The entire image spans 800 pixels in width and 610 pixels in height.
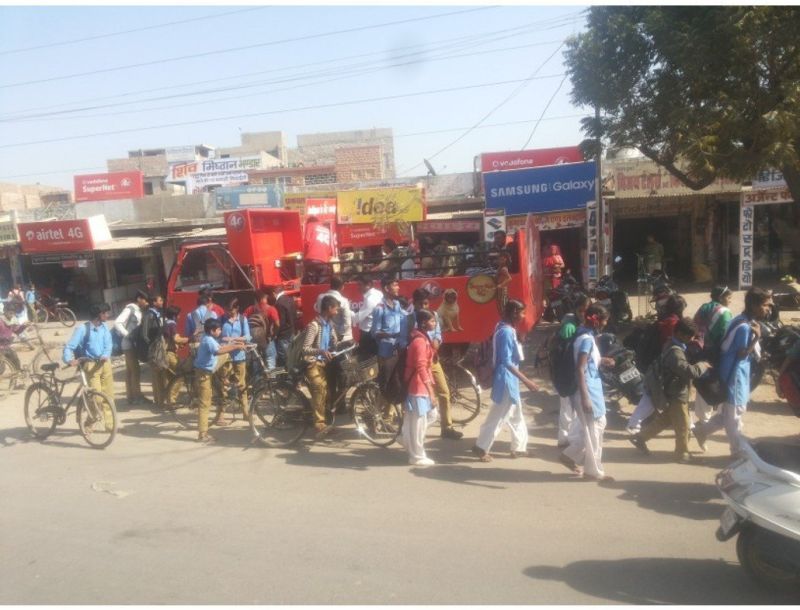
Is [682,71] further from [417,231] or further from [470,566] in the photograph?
[417,231]

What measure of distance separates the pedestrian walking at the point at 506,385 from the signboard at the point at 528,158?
47.0 feet

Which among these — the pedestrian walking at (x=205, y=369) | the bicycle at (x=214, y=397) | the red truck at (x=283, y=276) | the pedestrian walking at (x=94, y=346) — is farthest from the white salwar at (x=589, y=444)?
the pedestrian walking at (x=94, y=346)

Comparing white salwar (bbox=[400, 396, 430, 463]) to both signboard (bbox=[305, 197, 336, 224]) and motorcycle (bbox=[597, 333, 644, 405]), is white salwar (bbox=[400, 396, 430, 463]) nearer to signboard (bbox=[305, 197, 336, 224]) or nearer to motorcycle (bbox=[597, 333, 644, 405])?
motorcycle (bbox=[597, 333, 644, 405])

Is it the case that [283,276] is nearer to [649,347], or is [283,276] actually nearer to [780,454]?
[649,347]

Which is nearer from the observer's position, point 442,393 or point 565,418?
point 565,418

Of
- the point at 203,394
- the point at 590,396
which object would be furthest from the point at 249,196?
the point at 590,396

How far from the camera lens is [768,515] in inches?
140

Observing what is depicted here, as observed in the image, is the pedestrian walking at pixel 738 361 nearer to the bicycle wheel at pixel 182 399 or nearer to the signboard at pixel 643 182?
the bicycle wheel at pixel 182 399

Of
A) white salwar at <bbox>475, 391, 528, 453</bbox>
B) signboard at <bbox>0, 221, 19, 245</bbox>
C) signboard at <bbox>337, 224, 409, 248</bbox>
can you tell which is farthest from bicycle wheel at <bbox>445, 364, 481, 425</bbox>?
signboard at <bbox>0, 221, 19, 245</bbox>

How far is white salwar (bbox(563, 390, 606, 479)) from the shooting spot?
5.45 meters

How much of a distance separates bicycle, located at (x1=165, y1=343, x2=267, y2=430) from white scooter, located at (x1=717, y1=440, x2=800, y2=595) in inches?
206

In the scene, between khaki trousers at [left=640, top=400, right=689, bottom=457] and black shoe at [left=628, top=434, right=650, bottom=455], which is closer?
khaki trousers at [left=640, top=400, right=689, bottom=457]

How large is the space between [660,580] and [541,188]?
471 inches

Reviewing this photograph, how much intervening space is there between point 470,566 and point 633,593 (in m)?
0.99
